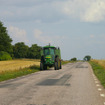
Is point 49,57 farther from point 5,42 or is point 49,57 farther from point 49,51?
point 5,42

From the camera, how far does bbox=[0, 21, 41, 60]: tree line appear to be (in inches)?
2756

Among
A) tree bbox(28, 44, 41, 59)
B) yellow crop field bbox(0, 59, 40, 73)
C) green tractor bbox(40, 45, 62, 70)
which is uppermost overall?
tree bbox(28, 44, 41, 59)

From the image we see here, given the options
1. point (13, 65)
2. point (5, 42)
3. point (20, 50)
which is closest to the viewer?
point (13, 65)

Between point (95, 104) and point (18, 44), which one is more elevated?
point (18, 44)

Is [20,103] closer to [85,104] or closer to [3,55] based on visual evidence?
[85,104]

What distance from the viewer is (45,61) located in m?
30.1

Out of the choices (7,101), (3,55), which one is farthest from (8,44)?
(7,101)

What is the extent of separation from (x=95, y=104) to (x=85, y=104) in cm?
32

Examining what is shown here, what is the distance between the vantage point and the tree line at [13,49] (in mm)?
70000

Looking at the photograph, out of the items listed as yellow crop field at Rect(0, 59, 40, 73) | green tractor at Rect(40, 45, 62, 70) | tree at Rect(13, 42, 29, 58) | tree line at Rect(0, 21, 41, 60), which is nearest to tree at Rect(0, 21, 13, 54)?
tree line at Rect(0, 21, 41, 60)

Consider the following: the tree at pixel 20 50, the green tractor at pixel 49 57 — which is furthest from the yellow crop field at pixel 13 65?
the tree at pixel 20 50

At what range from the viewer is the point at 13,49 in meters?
130

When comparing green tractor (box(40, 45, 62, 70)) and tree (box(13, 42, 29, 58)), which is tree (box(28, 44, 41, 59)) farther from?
green tractor (box(40, 45, 62, 70))

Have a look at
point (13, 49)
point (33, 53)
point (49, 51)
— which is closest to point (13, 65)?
point (49, 51)
